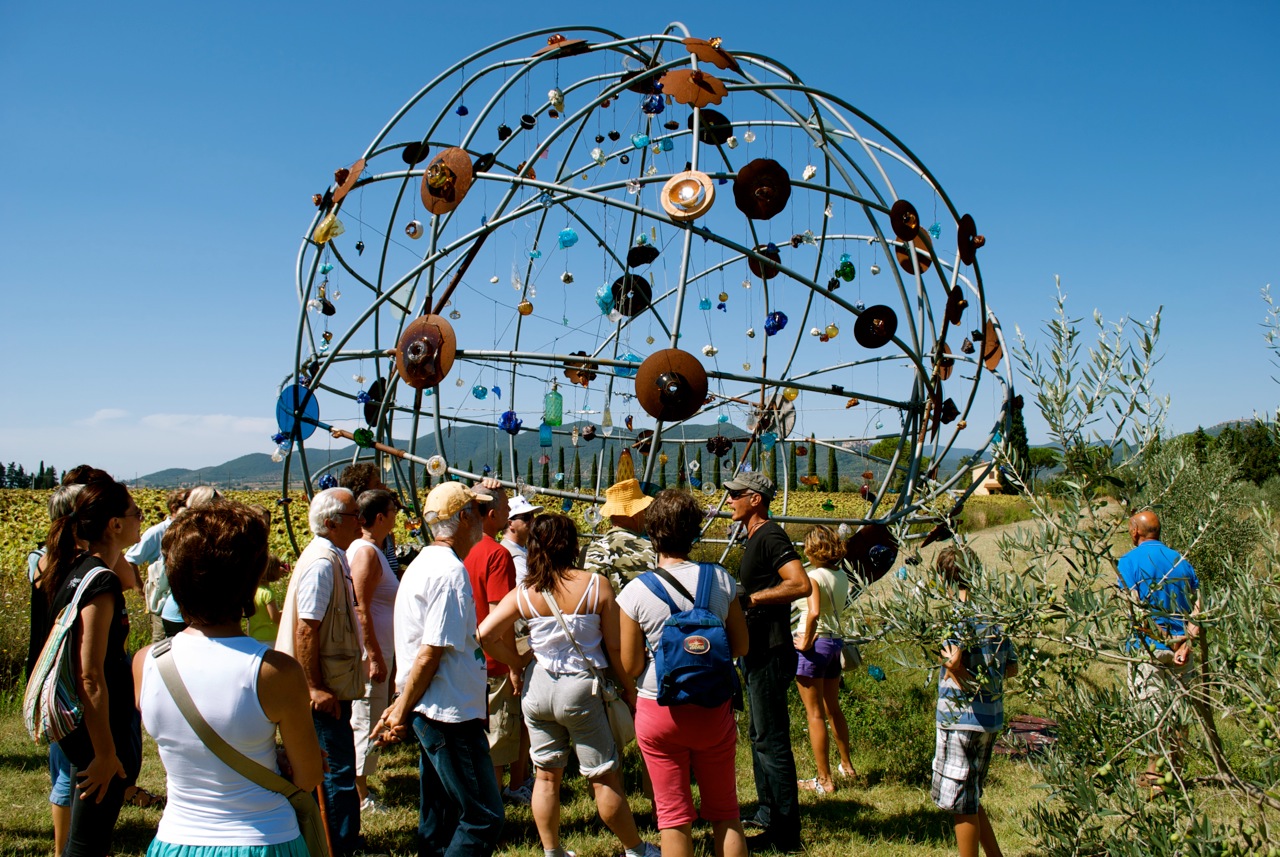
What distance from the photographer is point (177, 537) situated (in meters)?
2.21

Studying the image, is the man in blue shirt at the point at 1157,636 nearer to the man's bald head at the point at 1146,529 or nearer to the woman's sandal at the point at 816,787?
the man's bald head at the point at 1146,529

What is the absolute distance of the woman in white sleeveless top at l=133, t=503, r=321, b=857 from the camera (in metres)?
2.18

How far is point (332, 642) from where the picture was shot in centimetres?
385

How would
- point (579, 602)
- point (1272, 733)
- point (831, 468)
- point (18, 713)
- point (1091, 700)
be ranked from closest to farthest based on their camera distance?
point (1272, 733) → point (1091, 700) → point (579, 602) → point (18, 713) → point (831, 468)

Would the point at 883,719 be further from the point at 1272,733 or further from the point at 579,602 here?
the point at 1272,733

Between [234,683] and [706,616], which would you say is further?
[706,616]

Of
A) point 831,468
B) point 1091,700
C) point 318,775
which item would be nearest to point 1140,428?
point 1091,700

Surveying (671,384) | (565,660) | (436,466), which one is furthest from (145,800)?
(671,384)

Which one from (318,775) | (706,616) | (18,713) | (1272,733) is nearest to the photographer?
(1272,733)

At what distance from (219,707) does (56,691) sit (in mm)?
1411

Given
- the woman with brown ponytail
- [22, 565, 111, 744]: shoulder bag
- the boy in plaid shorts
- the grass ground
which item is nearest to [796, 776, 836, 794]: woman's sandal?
the grass ground

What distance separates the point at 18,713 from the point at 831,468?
19625 mm

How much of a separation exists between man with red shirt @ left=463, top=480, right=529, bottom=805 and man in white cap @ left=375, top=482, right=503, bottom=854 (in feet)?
3.01

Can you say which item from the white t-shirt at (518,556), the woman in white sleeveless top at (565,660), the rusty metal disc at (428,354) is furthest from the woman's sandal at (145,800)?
the rusty metal disc at (428,354)
